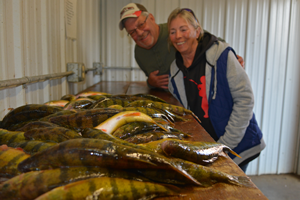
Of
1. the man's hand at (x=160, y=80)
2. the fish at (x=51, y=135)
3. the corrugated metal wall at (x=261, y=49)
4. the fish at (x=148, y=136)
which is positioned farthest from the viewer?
the corrugated metal wall at (x=261, y=49)

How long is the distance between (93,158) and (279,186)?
637 cm

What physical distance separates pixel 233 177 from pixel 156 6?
5.63 meters

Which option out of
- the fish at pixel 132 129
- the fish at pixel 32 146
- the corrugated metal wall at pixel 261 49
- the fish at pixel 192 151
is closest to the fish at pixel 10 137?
the fish at pixel 32 146

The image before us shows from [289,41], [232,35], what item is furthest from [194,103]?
[289,41]

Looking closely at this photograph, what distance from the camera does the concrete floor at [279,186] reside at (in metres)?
5.22

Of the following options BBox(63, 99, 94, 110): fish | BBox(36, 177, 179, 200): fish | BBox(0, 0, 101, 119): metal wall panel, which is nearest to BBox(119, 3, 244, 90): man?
BBox(0, 0, 101, 119): metal wall panel

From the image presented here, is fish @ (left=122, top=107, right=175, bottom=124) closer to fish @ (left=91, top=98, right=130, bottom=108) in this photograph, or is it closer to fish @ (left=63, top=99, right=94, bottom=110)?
fish @ (left=91, top=98, right=130, bottom=108)

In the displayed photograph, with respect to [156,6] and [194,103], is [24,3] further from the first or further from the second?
[156,6]

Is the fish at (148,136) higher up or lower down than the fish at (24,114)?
lower down

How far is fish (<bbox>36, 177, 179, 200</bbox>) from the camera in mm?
653

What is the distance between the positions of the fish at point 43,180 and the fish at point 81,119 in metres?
0.57

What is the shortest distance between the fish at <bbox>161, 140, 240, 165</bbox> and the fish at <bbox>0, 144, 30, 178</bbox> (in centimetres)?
57

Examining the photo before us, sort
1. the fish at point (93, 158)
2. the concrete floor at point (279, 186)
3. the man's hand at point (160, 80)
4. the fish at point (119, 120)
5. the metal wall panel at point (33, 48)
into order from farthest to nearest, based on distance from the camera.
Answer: the concrete floor at point (279, 186) → the man's hand at point (160, 80) → the metal wall panel at point (33, 48) → the fish at point (119, 120) → the fish at point (93, 158)

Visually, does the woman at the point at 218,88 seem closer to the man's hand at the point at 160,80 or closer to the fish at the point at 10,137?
the man's hand at the point at 160,80
